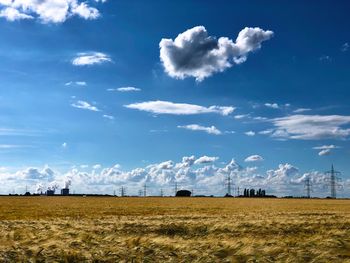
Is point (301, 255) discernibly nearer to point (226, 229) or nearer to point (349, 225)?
point (226, 229)

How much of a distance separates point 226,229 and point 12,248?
1423cm

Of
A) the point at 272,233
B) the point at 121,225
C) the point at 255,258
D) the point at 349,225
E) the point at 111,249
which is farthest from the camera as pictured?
the point at 349,225

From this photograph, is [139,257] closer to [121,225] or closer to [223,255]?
[223,255]

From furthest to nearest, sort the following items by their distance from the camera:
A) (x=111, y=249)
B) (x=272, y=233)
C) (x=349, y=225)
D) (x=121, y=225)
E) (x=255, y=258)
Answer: (x=349, y=225) → (x=121, y=225) → (x=272, y=233) → (x=111, y=249) → (x=255, y=258)

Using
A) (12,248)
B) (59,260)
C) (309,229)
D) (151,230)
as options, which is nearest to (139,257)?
(59,260)

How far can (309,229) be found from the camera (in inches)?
1086

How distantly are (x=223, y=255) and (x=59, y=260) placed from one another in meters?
4.89

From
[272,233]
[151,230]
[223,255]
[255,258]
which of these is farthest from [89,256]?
[272,233]

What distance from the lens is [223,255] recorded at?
43.0 ft

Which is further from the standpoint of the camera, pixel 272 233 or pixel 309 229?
pixel 309 229

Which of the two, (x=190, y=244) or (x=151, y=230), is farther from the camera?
(x=151, y=230)

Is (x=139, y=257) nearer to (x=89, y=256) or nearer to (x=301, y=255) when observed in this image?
(x=89, y=256)

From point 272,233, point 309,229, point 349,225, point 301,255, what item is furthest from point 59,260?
point 349,225

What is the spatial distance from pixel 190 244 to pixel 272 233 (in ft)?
40.3
